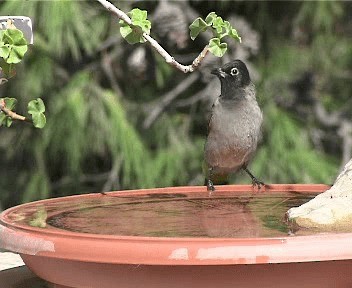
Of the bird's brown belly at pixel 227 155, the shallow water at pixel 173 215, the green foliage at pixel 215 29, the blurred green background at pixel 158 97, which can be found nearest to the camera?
the shallow water at pixel 173 215

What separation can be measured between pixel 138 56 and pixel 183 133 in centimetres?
31

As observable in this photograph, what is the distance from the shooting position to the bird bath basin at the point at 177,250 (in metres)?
0.91

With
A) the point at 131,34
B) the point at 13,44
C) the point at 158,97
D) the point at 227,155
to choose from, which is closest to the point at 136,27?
the point at 131,34

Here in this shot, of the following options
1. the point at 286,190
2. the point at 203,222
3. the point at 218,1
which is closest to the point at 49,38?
the point at 218,1

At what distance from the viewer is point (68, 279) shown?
1.03m

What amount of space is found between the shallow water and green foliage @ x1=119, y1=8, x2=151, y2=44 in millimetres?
233

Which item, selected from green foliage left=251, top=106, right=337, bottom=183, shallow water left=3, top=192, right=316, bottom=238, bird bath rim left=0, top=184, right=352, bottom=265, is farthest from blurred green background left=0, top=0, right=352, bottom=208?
bird bath rim left=0, top=184, right=352, bottom=265

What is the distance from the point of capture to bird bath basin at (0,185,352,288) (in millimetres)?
914

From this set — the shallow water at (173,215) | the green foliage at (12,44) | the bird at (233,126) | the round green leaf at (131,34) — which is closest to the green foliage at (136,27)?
the round green leaf at (131,34)

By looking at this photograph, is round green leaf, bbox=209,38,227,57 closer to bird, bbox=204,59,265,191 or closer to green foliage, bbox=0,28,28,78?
green foliage, bbox=0,28,28,78

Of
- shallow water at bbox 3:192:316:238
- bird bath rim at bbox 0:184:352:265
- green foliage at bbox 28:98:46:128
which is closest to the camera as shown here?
bird bath rim at bbox 0:184:352:265

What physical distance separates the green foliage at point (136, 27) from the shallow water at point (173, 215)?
0.76ft

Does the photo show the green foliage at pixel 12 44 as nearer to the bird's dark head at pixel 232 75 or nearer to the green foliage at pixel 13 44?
the green foliage at pixel 13 44

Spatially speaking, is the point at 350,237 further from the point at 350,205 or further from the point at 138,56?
the point at 138,56
